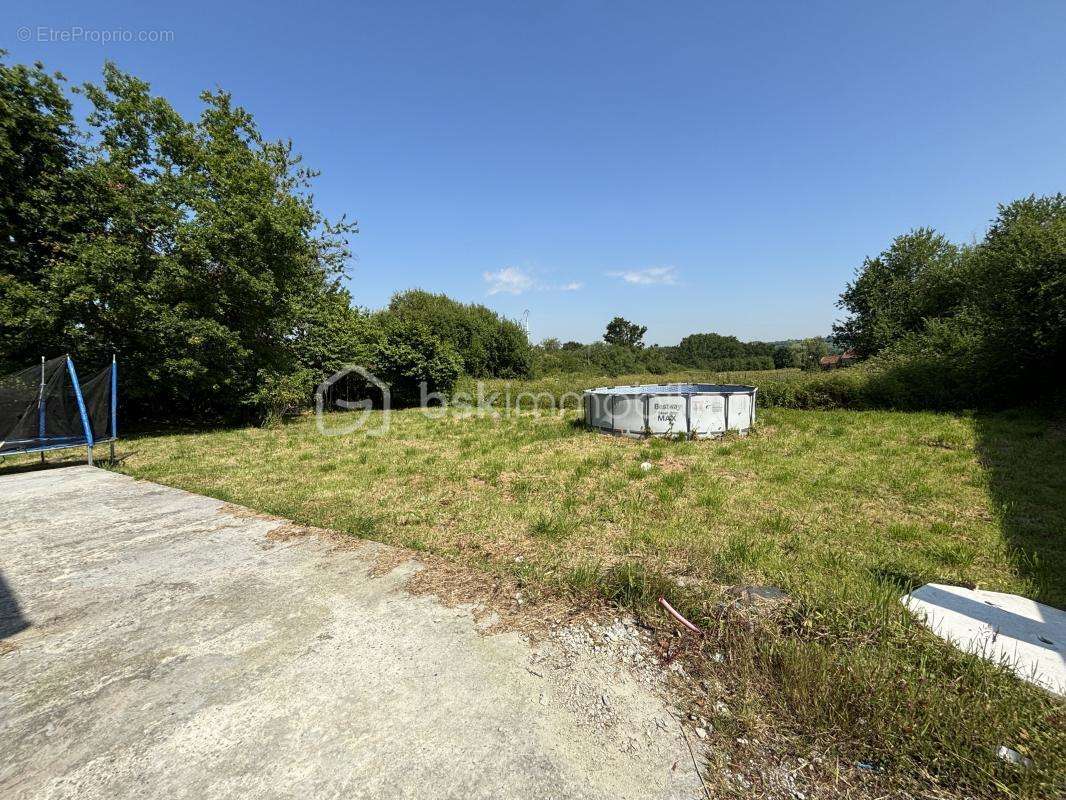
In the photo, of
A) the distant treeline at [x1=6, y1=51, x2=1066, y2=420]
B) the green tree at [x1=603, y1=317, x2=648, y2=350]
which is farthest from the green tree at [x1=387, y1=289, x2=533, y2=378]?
the green tree at [x1=603, y1=317, x2=648, y2=350]

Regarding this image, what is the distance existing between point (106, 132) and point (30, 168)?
2.11 m

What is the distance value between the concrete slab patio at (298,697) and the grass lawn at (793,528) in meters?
0.67

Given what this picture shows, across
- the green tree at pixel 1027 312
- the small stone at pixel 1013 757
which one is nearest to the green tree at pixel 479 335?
the green tree at pixel 1027 312

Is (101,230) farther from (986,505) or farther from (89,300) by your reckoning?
(986,505)

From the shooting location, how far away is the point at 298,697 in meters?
1.83

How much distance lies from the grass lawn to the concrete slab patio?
0.67m

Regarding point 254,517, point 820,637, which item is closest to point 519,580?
point 820,637

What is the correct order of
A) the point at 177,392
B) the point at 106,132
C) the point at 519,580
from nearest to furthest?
the point at 519,580
the point at 106,132
the point at 177,392

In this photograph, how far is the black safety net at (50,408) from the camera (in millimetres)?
6605

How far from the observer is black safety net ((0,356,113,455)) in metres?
6.61

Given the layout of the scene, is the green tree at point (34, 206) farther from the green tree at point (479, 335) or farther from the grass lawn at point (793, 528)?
the green tree at point (479, 335)

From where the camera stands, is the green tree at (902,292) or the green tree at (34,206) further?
the green tree at (902,292)

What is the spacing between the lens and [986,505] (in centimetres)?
479

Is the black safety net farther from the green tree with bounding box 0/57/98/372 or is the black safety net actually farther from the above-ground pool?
the above-ground pool
